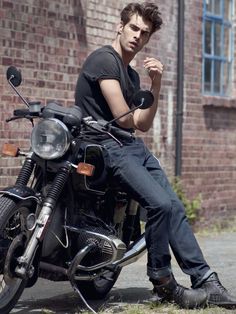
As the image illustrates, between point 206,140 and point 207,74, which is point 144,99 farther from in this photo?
point 207,74

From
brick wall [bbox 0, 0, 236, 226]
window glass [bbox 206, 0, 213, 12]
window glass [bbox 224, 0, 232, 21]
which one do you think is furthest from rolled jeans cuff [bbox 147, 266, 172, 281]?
window glass [bbox 224, 0, 232, 21]

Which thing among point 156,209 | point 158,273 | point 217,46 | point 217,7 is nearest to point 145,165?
point 156,209

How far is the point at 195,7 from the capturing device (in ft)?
39.0

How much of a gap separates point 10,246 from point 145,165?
3.93 feet

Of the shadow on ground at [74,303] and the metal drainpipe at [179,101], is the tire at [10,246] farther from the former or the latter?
the metal drainpipe at [179,101]

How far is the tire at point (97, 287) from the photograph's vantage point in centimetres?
635

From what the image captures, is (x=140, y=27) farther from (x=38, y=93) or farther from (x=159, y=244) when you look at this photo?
(x=38, y=93)

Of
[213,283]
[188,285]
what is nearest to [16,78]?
[213,283]

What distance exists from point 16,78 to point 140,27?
0.88 meters

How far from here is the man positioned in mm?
5895

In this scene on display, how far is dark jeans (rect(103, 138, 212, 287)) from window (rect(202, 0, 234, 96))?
630cm

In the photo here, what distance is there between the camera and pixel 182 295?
607cm

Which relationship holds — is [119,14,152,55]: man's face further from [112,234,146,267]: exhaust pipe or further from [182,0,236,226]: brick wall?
[182,0,236,226]: brick wall

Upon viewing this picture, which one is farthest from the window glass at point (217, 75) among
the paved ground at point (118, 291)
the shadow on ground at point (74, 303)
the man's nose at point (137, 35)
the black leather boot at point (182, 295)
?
the black leather boot at point (182, 295)
